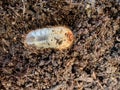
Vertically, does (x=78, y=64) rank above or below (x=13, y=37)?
below

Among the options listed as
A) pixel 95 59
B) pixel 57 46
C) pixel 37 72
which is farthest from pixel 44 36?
pixel 95 59

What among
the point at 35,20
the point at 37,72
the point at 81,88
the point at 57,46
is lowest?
the point at 81,88

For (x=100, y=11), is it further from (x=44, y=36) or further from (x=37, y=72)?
(x=37, y=72)
